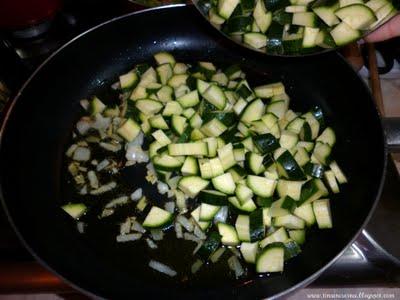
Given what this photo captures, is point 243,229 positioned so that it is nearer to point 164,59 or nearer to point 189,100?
point 189,100

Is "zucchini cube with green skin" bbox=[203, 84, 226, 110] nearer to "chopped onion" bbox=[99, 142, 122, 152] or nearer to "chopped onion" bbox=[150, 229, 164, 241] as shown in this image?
"chopped onion" bbox=[99, 142, 122, 152]

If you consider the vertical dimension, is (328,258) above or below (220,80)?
below

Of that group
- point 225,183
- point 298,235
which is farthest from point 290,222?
point 225,183

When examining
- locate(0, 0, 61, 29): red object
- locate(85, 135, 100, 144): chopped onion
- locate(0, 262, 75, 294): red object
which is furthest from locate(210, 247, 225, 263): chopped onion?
locate(0, 0, 61, 29): red object

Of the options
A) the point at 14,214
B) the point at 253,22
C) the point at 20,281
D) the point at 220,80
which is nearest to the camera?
the point at 20,281

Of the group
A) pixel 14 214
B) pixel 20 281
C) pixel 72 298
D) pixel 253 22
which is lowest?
pixel 72 298

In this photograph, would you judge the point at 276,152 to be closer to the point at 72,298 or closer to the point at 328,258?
the point at 328,258

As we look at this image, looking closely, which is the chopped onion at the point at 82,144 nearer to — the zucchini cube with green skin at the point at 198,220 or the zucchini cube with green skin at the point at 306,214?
the zucchini cube with green skin at the point at 198,220

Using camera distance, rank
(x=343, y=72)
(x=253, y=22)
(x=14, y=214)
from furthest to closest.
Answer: (x=343, y=72) → (x=253, y=22) → (x=14, y=214)

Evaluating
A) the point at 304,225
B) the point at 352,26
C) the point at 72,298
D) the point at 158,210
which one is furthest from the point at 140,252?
the point at 352,26
